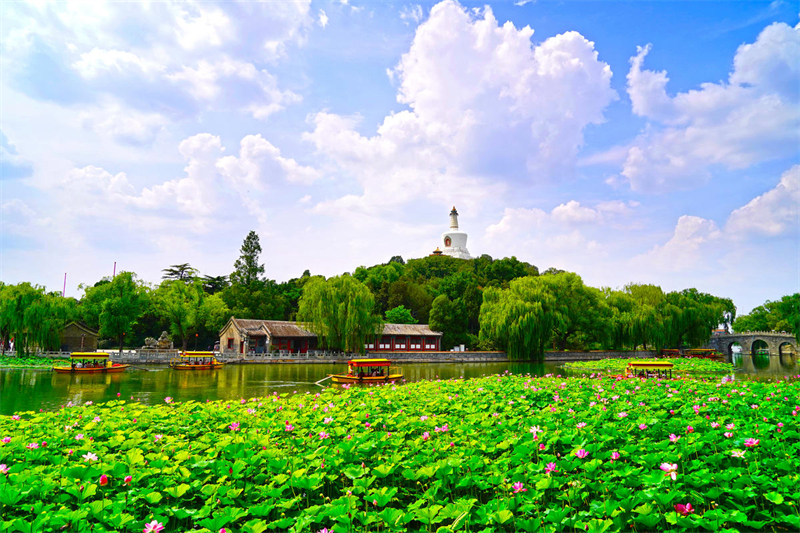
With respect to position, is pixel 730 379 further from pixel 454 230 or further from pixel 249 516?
pixel 454 230

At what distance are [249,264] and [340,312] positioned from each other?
25907 millimetres

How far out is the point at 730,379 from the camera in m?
9.78

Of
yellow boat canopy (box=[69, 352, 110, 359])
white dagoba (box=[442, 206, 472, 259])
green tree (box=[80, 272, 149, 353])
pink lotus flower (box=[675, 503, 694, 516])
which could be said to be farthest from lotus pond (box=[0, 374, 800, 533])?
white dagoba (box=[442, 206, 472, 259])

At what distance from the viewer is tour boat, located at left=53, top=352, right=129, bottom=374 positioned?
19.9 meters

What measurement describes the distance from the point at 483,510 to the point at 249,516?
1668 millimetres

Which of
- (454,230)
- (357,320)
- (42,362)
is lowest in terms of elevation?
(42,362)

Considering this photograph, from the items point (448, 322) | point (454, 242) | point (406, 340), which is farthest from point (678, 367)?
point (454, 242)

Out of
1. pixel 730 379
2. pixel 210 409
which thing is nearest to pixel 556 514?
pixel 210 409

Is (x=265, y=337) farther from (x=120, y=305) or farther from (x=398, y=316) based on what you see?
(x=398, y=316)

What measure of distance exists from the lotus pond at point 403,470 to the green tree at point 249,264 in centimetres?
4639

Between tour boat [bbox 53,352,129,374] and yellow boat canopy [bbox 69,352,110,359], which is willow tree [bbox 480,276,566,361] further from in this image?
yellow boat canopy [bbox 69,352,110,359]

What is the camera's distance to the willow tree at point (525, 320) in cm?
2919

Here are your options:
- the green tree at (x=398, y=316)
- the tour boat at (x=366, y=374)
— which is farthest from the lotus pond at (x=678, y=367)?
the green tree at (x=398, y=316)

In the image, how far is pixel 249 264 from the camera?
5134 centimetres
